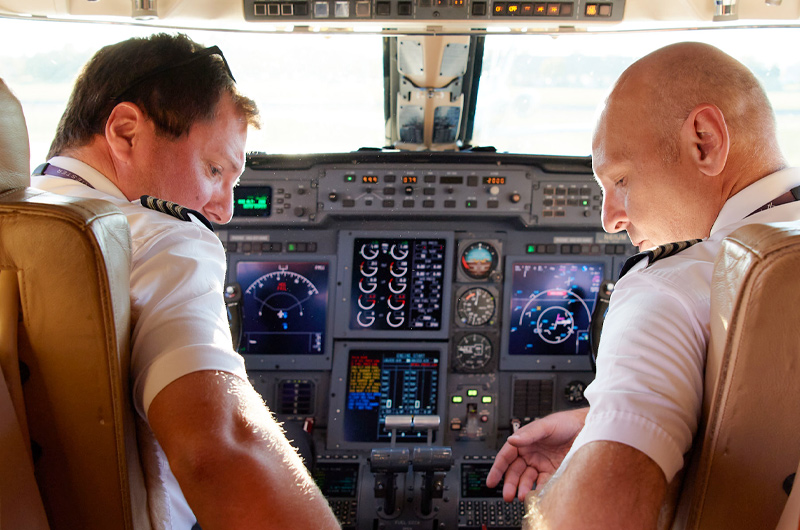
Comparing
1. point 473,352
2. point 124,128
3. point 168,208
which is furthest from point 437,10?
point 473,352

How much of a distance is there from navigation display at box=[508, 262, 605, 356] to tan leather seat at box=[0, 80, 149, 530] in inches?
Answer: 88.7

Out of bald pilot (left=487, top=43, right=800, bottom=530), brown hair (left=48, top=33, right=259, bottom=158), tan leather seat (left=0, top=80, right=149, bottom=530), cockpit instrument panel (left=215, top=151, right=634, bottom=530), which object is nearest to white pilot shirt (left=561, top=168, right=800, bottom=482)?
bald pilot (left=487, top=43, right=800, bottom=530)

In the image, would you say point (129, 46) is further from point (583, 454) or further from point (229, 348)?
point (583, 454)

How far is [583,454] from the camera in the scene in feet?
2.89

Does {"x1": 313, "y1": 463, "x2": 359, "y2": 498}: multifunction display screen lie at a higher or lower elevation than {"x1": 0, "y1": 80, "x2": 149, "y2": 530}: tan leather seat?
lower

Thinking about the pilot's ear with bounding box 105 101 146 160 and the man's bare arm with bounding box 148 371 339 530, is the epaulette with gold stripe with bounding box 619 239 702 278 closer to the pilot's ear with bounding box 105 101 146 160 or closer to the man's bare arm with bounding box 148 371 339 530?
the man's bare arm with bounding box 148 371 339 530

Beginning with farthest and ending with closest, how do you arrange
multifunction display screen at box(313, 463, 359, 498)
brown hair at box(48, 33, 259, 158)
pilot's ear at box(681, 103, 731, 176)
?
multifunction display screen at box(313, 463, 359, 498) < brown hair at box(48, 33, 259, 158) < pilot's ear at box(681, 103, 731, 176)

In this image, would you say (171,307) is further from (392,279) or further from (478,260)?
(478,260)

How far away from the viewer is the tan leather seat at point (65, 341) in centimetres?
78

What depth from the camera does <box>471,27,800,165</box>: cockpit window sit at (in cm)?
297

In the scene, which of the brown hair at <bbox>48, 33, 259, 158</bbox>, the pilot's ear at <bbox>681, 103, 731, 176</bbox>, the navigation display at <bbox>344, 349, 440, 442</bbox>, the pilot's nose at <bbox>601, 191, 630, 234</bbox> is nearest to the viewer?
the pilot's ear at <bbox>681, 103, 731, 176</bbox>

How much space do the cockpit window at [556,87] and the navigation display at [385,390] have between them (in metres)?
1.11

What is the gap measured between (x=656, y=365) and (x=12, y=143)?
936 millimetres

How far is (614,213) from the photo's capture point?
1562 millimetres
